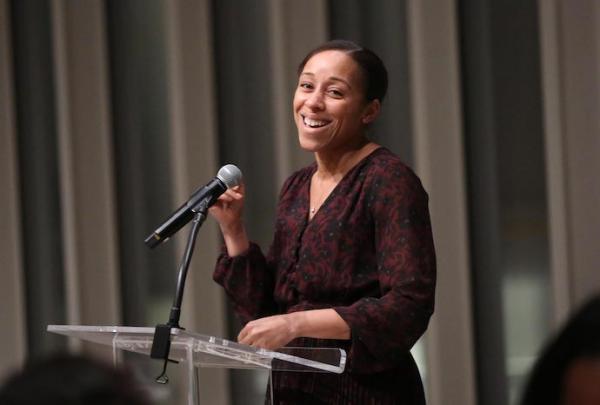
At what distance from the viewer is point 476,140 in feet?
12.1

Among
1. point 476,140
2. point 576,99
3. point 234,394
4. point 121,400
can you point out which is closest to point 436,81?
point 476,140

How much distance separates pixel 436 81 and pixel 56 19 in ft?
5.51

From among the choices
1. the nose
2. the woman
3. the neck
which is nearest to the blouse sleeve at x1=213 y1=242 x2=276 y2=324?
the woman

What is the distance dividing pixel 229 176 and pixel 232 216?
0.17 m

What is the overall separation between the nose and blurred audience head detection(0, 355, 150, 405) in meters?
1.59

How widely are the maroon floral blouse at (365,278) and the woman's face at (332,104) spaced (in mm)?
82

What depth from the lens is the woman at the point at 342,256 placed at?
212 centimetres

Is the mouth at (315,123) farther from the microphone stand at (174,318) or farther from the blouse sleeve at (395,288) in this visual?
the microphone stand at (174,318)

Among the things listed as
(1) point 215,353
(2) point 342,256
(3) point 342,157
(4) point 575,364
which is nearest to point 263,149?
(3) point 342,157

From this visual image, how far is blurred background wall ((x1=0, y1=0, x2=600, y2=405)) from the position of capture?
11.7 feet

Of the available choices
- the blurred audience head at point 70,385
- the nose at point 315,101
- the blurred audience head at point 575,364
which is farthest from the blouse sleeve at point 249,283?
the blurred audience head at point 70,385

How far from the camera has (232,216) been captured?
2.31 m

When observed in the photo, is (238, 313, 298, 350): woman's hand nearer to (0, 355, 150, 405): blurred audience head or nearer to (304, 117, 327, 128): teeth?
(304, 117, 327, 128): teeth

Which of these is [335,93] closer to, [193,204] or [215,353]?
[193,204]
